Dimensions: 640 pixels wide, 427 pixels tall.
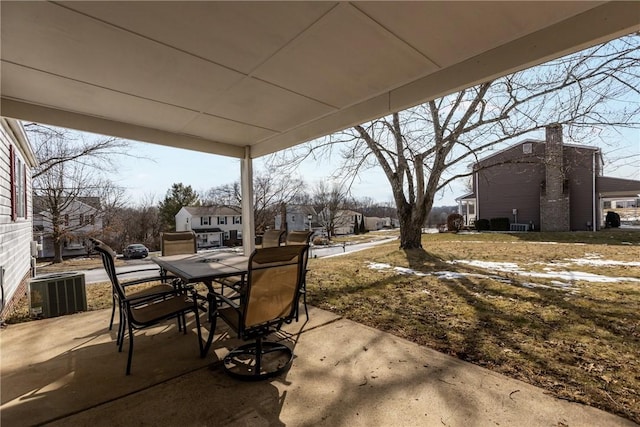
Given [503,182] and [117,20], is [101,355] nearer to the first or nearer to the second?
[117,20]

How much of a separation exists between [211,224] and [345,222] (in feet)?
65.4

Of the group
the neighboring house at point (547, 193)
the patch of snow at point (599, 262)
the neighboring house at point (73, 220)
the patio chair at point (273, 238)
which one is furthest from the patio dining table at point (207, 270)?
the neighboring house at point (73, 220)

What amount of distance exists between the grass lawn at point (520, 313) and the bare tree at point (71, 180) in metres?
8.89

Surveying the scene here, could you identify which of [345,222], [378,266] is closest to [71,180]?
[378,266]

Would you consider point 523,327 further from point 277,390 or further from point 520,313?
point 277,390

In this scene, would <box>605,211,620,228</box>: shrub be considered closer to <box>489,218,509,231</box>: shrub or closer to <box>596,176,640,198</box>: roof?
<box>596,176,640,198</box>: roof

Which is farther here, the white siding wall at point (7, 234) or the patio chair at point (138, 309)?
the white siding wall at point (7, 234)

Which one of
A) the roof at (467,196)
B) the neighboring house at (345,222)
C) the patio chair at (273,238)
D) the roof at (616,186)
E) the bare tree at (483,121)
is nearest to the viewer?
the patio chair at (273,238)

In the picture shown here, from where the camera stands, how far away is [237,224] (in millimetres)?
36750

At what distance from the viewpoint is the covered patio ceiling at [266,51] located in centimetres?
200

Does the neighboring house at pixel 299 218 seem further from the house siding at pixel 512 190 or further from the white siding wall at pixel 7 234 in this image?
the white siding wall at pixel 7 234

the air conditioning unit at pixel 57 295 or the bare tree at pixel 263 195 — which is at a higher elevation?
the bare tree at pixel 263 195

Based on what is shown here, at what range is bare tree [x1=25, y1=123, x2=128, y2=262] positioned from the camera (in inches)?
476

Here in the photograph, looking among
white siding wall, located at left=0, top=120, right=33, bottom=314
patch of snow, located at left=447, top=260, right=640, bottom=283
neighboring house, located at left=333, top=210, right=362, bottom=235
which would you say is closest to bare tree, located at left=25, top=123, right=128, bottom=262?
white siding wall, located at left=0, top=120, right=33, bottom=314
